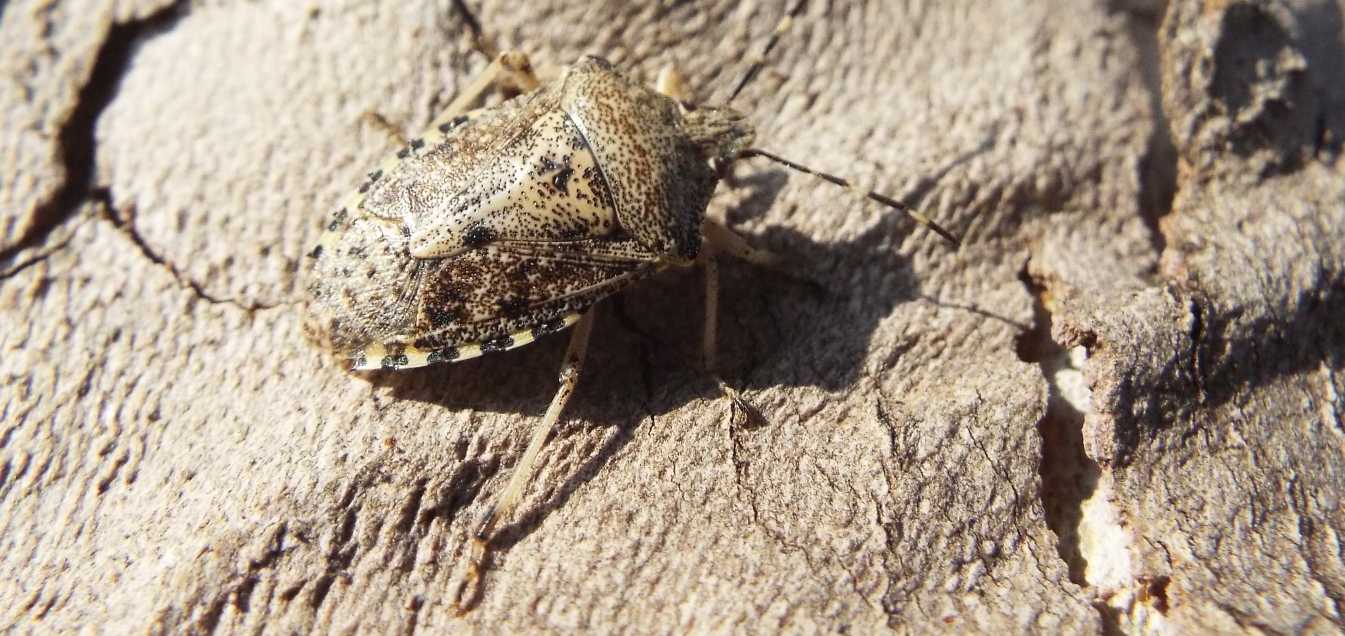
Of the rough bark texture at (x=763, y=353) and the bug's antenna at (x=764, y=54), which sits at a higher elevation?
the bug's antenna at (x=764, y=54)

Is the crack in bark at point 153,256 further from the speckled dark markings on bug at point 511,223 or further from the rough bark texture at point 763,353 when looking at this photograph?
the speckled dark markings on bug at point 511,223

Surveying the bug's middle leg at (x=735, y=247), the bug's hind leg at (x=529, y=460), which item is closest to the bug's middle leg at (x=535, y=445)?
the bug's hind leg at (x=529, y=460)

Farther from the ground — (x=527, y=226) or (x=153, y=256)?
(x=527, y=226)

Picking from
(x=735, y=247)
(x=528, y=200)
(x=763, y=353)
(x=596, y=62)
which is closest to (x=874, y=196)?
(x=735, y=247)

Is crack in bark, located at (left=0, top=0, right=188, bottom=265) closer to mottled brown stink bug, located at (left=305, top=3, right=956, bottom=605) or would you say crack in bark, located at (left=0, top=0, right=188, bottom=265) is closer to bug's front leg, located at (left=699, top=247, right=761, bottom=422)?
mottled brown stink bug, located at (left=305, top=3, right=956, bottom=605)

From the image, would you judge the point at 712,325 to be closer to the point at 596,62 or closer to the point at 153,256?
the point at 596,62

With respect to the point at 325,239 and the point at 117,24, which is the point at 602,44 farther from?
the point at 117,24

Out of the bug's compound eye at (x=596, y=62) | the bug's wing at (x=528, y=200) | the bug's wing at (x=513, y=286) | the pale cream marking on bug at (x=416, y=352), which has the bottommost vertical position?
the pale cream marking on bug at (x=416, y=352)

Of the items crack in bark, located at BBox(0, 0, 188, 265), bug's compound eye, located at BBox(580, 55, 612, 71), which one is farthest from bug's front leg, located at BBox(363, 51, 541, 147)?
crack in bark, located at BBox(0, 0, 188, 265)
